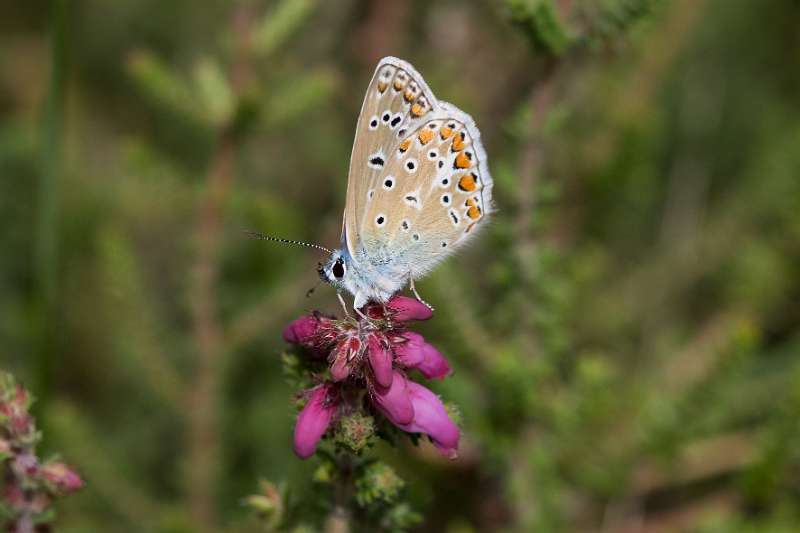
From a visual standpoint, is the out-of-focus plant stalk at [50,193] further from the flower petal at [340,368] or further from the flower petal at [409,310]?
the flower petal at [340,368]

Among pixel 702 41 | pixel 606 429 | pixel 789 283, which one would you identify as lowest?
pixel 606 429

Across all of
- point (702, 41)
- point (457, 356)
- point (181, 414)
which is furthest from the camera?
point (702, 41)

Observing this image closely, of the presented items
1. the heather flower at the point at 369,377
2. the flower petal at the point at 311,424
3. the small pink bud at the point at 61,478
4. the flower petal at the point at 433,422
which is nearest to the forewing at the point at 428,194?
the heather flower at the point at 369,377

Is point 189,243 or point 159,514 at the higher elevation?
point 189,243

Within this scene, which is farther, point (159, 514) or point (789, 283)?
point (789, 283)

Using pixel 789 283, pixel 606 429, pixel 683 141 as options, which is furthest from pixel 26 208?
pixel 789 283

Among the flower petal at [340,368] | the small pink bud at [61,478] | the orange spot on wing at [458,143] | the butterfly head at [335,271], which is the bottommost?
the small pink bud at [61,478]

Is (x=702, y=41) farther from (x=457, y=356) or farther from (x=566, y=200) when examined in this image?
(x=457, y=356)
